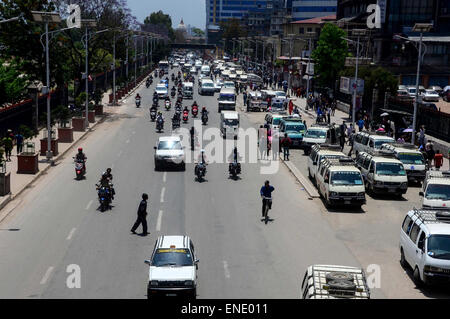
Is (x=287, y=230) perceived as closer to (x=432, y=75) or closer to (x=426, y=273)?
(x=426, y=273)

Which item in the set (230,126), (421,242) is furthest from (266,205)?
(230,126)

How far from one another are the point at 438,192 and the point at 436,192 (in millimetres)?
77

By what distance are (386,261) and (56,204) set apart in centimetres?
1399

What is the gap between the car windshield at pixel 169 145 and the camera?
1486 inches

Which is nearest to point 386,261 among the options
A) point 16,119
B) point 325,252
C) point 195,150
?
point 325,252

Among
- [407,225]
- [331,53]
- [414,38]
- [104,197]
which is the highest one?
[414,38]

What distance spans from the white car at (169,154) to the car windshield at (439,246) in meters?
19.6

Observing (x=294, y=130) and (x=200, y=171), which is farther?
(x=294, y=130)

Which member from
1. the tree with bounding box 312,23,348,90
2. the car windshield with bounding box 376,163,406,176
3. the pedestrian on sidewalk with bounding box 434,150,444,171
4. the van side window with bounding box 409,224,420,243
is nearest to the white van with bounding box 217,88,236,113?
the tree with bounding box 312,23,348,90

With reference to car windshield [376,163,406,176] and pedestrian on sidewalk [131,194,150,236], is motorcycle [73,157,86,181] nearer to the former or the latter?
pedestrian on sidewalk [131,194,150,236]

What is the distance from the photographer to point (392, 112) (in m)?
53.0

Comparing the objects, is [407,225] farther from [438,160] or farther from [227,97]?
[227,97]

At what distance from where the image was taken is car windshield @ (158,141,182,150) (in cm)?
3775

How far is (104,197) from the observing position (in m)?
27.9
